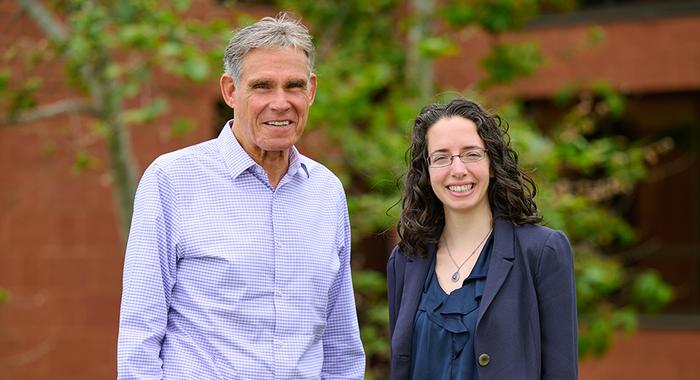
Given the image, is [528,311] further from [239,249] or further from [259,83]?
[259,83]

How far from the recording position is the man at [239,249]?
11.0ft

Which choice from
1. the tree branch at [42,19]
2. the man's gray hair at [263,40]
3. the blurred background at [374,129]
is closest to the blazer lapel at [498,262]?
the man's gray hair at [263,40]

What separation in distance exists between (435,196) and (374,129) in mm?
3764

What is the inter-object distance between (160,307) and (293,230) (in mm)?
485

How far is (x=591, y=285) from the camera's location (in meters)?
7.29

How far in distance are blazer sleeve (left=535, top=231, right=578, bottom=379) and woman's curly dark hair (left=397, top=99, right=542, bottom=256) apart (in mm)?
199

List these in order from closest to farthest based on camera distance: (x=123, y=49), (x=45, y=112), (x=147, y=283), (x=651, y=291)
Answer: (x=147, y=283) < (x=123, y=49) < (x=45, y=112) < (x=651, y=291)

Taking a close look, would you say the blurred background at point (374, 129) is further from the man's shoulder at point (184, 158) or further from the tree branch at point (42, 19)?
the man's shoulder at point (184, 158)

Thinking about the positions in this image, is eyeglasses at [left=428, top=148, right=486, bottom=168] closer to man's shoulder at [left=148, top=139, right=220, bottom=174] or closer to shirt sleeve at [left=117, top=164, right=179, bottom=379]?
man's shoulder at [left=148, top=139, right=220, bottom=174]

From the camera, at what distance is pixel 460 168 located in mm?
3576

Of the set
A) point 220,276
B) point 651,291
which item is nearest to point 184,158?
point 220,276

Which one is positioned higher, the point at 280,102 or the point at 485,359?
the point at 280,102

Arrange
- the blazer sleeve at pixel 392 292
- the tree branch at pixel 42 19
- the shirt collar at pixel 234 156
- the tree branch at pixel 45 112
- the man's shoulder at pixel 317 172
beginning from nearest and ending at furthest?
the shirt collar at pixel 234 156, the man's shoulder at pixel 317 172, the blazer sleeve at pixel 392 292, the tree branch at pixel 45 112, the tree branch at pixel 42 19

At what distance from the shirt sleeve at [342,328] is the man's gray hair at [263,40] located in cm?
60
